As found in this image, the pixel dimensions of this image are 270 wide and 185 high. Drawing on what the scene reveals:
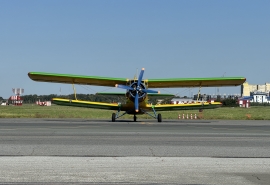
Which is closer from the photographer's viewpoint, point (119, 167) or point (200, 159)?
point (119, 167)

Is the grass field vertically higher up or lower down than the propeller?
lower down

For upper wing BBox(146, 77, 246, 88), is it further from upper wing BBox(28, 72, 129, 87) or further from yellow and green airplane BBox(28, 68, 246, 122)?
upper wing BBox(28, 72, 129, 87)

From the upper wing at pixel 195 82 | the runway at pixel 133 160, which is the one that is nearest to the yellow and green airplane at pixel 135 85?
the upper wing at pixel 195 82

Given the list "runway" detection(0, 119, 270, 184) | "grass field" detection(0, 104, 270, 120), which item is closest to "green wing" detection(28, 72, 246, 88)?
"grass field" detection(0, 104, 270, 120)

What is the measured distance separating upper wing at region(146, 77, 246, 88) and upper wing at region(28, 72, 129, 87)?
214 cm

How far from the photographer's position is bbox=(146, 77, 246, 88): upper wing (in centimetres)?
3259

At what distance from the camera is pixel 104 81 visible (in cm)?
3325

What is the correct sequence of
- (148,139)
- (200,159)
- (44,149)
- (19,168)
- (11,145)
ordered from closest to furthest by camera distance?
(19,168) → (200,159) → (44,149) → (11,145) → (148,139)

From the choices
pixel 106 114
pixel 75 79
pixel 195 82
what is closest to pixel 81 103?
pixel 75 79

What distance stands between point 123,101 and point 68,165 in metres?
22.8

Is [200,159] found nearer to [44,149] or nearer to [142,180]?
[142,180]

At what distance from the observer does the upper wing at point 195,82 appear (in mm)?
32594

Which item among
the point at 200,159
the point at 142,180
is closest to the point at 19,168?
the point at 142,180

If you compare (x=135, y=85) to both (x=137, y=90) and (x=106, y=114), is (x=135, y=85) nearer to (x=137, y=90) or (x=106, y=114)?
(x=137, y=90)
